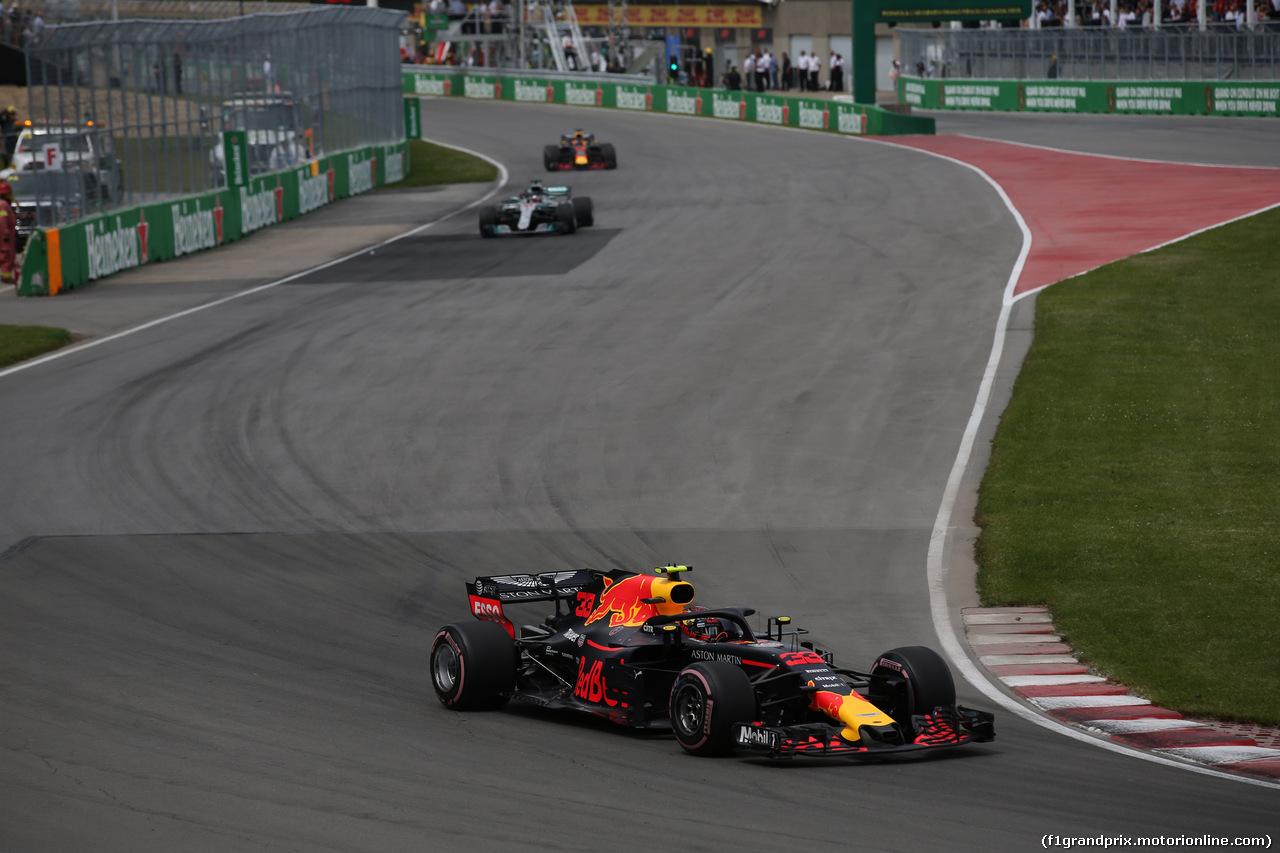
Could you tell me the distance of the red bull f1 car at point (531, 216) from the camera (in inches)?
1378

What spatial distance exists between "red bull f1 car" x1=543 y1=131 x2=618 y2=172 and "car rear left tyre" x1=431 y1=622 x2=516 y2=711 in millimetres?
39249

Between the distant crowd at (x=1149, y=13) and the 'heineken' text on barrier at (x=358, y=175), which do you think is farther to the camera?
the distant crowd at (x=1149, y=13)

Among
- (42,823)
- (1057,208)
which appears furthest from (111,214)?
(42,823)

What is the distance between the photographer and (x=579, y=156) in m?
48.3

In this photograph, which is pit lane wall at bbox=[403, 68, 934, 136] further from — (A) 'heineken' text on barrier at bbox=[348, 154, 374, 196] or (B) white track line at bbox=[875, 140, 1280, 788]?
(B) white track line at bbox=[875, 140, 1280, 788]

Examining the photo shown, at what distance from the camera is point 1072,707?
1019 cm

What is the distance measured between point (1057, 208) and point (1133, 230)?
3698mm

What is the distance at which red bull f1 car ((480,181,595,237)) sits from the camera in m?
35.0

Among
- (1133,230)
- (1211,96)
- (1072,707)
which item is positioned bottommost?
(1072,707)

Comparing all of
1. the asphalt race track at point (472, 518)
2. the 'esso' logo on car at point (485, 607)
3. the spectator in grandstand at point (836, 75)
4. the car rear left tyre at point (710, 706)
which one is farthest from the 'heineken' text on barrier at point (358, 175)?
the car rear left tyre at point (710, 706)

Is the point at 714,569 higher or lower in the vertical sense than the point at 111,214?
lower

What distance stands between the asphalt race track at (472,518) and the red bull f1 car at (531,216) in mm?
557

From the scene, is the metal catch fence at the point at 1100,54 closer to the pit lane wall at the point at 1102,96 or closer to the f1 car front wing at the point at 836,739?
the pit lane wall at the point at 1102,96

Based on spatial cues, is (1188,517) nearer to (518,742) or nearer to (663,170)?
(518,742)
